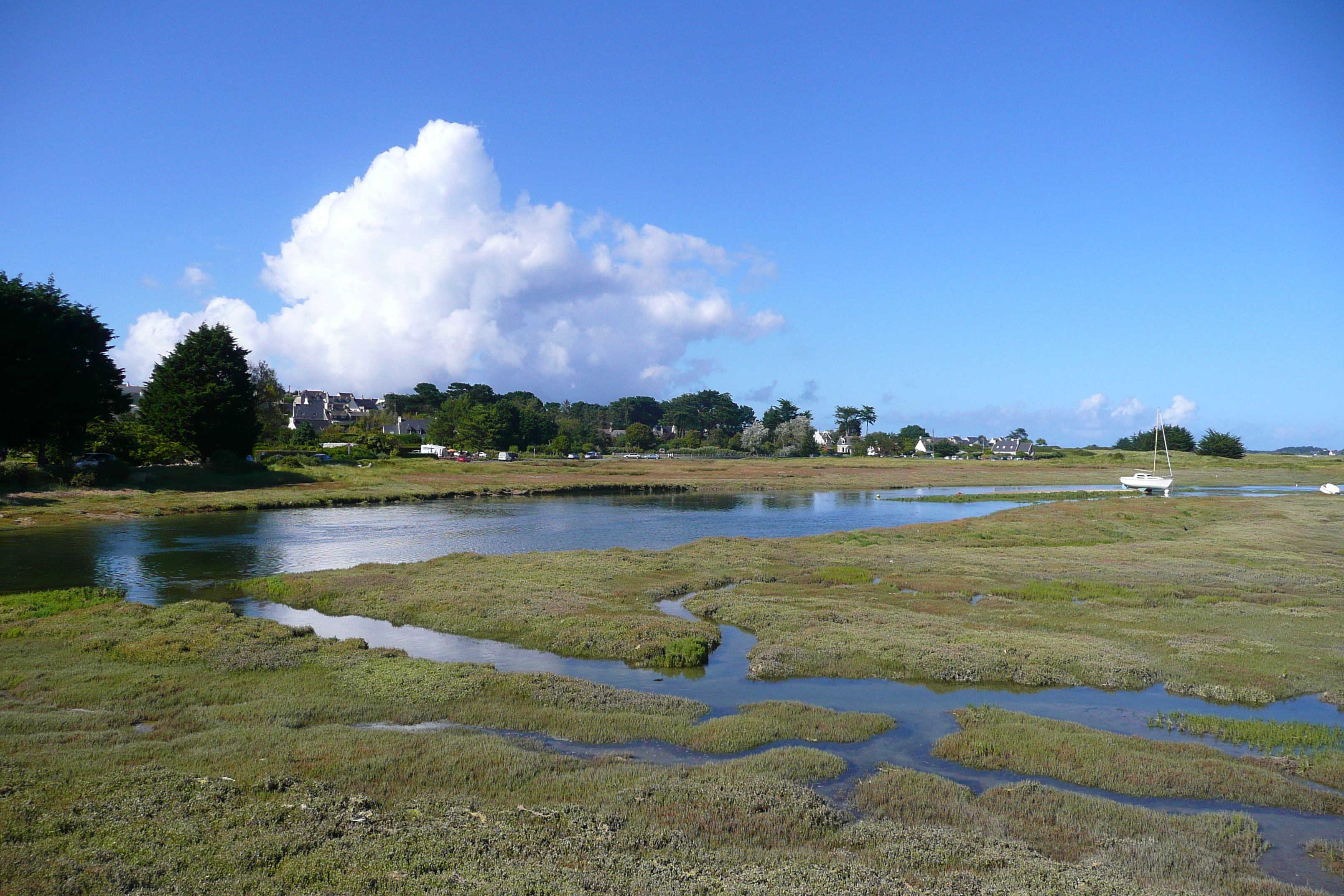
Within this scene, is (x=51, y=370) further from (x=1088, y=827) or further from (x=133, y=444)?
(x=1088, y=827)

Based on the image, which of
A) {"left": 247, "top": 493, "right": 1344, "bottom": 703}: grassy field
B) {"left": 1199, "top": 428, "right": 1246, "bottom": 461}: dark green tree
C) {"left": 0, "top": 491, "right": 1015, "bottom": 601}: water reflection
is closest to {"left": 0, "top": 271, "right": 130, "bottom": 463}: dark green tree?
{"left": 0, "top": 491, "right": 1015, "bottom": 601}: water reflection

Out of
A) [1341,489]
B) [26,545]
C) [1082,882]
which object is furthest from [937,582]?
[1341,489]

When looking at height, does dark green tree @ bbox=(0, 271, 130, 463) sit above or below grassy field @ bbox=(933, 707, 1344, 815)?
above

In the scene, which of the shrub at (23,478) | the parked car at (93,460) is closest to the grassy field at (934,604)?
the shrub at (23,478)

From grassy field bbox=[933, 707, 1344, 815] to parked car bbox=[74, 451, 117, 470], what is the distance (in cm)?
7130

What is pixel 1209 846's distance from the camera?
9922 millimetres

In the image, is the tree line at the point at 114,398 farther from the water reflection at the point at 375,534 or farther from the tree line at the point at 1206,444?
the tree line at the point at 1206,444

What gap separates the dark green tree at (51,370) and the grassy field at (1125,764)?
67478 mm

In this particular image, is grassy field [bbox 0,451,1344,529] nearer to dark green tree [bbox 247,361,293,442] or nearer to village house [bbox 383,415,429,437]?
dark green tree [bbox 247,361,293,442]

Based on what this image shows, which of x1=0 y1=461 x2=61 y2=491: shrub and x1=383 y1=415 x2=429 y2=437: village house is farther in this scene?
x1=383 y1=415 x2=429 y2=437: village house

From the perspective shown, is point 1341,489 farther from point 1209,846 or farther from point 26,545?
point 26,545

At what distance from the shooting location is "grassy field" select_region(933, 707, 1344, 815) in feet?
38.1

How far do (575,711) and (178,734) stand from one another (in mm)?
6831

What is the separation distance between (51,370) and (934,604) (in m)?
64.8
